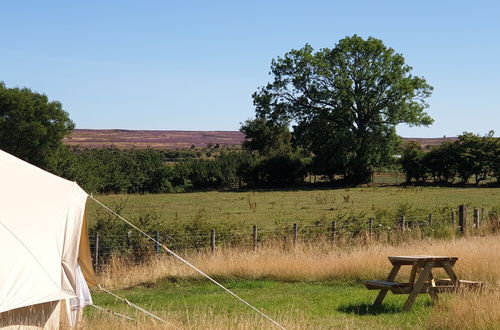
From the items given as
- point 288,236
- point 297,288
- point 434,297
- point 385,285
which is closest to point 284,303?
point 385,285

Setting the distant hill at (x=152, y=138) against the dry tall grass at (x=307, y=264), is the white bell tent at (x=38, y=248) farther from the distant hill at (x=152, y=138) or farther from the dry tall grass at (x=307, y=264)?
the distant hill at (x=152, y=138)

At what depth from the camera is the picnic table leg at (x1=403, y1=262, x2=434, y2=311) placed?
11.5m

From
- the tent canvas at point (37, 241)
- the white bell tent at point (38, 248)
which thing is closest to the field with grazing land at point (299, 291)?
the white bell tent at point (38, 248)

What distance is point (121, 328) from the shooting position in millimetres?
9133

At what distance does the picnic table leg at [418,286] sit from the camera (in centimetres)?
1150

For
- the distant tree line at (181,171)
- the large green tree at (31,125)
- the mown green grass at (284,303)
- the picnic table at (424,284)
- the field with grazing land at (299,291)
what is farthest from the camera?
the distant tree line at (181,171)

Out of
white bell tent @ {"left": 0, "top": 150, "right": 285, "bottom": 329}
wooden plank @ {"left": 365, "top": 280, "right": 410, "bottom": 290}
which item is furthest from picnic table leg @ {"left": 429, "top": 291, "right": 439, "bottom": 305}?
white bell tent @ {"left": 0, "top": 150, "right": 285, "bottom": 329}

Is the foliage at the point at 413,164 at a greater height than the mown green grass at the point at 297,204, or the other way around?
the foliage at the point at 413,164

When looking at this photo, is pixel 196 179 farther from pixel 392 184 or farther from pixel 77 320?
pixel 77 320

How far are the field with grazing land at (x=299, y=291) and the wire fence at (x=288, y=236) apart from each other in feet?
2.60

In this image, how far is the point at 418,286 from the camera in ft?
37.7

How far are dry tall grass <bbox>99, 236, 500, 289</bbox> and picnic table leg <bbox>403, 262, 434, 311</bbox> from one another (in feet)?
8.90

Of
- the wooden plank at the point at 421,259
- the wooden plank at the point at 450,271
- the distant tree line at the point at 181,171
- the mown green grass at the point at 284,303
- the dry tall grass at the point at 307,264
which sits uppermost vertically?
the distant tree line at the point at 181,171

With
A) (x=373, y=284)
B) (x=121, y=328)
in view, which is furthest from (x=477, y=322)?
(x=121, y=328)
